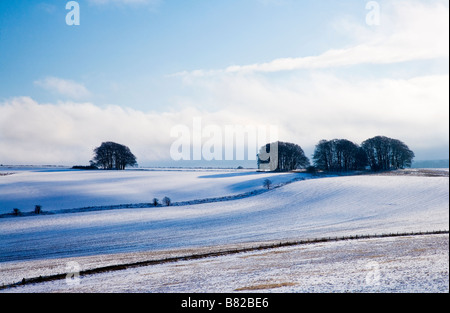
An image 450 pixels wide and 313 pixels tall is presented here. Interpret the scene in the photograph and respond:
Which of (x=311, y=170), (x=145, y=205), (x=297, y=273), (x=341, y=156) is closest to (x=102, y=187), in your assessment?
(x=145, y=205)

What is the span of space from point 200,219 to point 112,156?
17.6 metres

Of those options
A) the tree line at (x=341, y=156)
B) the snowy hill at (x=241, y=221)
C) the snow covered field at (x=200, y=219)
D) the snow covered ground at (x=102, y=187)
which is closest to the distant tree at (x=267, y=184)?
the snow covered ground at (x=102, y=187)

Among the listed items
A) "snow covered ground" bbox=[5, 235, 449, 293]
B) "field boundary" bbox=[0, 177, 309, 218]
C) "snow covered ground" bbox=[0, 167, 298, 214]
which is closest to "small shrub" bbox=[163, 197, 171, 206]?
"field boundary" bbox=[0, 177, 309, 218]

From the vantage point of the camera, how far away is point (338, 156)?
2105 inches

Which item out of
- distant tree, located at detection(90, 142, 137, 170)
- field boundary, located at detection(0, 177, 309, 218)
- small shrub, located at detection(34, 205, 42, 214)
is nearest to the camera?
small shrub, located at detection(34, 205, 42, 214)

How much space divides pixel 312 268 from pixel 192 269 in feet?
17.1

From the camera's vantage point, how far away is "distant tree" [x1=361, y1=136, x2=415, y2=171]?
45.4m

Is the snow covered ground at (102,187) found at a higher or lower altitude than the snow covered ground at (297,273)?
higher

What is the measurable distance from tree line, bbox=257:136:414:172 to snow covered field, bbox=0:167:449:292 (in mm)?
3166

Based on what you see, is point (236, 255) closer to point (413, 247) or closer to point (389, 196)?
point (413, 247)

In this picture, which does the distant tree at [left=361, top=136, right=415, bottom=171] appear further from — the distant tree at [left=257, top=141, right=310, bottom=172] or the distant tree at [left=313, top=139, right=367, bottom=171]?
the distant tree at [left=257, top=141, right=310, bottom=172]

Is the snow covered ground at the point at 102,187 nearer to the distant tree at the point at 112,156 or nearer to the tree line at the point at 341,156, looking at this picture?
the distant tree at the point at 112,156

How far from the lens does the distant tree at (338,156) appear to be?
50.2 metres
